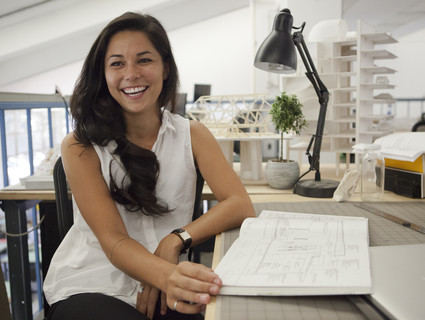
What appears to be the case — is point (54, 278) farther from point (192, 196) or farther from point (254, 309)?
point (254, 309)

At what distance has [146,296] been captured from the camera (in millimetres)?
906

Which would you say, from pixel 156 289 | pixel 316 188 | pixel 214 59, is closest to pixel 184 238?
pixel 156 289

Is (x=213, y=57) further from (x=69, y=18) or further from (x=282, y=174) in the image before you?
(x=282, y=174)

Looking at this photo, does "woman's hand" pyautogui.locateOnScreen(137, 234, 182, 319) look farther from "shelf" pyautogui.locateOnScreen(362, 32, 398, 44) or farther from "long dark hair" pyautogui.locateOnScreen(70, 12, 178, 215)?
"shelf" pyautogui.locateOnScreen(362, 32, 398, 44)

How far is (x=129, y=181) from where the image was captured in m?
1.07

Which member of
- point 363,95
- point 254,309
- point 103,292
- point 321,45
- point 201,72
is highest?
point 201,72

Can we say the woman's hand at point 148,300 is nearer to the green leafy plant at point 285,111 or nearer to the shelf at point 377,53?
the green leafy plant at point 285,111

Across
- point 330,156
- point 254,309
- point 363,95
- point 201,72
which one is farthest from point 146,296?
point 201,72

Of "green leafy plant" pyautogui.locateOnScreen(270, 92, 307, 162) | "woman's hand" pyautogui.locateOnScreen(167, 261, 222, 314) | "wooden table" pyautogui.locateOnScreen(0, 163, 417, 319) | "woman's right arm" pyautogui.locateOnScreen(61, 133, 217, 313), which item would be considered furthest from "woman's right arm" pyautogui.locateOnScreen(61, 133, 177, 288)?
"green leafy plant" pyautogui.locateOnScreen(270, 92, 307, 162)

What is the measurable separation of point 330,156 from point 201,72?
11.4 ft

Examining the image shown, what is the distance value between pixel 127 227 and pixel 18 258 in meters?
0.62

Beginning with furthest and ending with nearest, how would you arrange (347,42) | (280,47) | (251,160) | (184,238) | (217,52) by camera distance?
(217,52) → (347,42) → (251,160) → (280,47) → (184,238)

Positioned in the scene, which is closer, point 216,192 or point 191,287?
point 191,287

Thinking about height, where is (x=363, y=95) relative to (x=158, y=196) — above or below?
above
